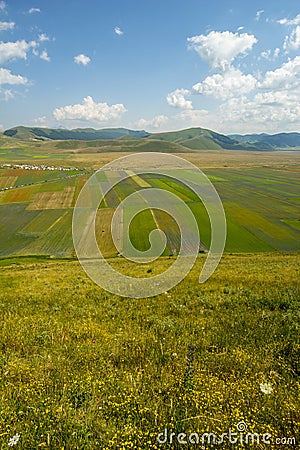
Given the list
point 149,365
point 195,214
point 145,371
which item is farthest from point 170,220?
point 145,371

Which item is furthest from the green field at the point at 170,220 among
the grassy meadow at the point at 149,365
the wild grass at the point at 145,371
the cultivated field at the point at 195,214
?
the wild grass at the point at 145,371

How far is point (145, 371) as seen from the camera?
17.8 ft

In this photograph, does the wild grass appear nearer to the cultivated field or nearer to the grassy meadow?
the grassy meadow

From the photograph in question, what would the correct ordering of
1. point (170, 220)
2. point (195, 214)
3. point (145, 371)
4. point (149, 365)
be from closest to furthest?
point (145, 371) < point (149, 365) < point (195, 214) < point (170, 220)

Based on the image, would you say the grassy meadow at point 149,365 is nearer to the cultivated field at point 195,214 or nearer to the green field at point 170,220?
the green field at point 170,220

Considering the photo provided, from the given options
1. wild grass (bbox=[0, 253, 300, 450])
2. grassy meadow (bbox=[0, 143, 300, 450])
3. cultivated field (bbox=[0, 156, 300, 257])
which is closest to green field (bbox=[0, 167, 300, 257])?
cultivated field (bbox=[0, 156, 300, 257])

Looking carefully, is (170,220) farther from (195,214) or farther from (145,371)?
(145,371)

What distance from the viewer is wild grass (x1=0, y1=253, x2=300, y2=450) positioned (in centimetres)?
398

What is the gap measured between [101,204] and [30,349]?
245ft

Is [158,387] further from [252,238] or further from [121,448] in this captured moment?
[252,238]

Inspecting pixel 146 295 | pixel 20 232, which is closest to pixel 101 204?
pixel 20 232

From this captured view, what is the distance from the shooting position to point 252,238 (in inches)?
2111

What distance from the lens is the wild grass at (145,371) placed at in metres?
3.98

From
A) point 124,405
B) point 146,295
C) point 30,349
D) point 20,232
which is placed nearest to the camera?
point 124,405
